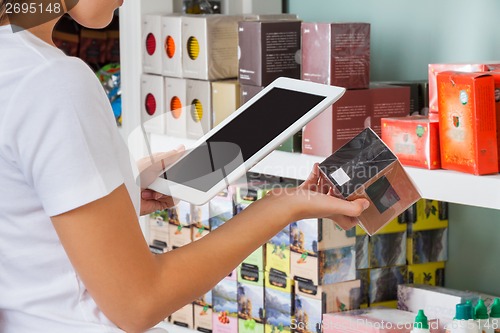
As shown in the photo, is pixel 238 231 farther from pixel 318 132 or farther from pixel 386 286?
pixel 386 286

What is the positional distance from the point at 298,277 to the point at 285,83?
2.83 ft

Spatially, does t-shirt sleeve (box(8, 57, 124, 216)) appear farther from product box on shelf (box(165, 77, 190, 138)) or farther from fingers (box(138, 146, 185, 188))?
product box on shelf (box(165, 77, 190, 138))

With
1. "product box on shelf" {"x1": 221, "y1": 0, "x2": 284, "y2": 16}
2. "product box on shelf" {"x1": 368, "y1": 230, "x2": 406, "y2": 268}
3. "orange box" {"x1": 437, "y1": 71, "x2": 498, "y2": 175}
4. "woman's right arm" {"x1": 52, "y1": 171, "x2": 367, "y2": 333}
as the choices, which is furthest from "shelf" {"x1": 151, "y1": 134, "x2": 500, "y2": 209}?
"product box on shelf" {"x1": 221, "y1": 0, "x2": 284, "y2": 16}

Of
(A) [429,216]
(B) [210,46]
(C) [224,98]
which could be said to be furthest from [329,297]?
(B) [210,46]

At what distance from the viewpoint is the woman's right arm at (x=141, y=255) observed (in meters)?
0.76

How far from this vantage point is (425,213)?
196 centimetres

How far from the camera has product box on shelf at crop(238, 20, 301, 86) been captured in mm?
1849

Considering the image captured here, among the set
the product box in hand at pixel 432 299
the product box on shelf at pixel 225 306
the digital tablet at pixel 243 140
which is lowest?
the product box on shelf at pixel 225 306

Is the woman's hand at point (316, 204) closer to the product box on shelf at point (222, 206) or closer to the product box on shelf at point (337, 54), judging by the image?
the product box on shelf at point (337, 54)

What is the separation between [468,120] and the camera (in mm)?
1472

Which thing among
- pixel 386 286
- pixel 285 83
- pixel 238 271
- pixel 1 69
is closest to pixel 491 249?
pixel 386 286

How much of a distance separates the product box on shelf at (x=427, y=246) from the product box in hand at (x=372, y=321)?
17 cm

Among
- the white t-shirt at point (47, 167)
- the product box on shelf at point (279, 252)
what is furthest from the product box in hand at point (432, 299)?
the white t-shirt at point (47, 167)

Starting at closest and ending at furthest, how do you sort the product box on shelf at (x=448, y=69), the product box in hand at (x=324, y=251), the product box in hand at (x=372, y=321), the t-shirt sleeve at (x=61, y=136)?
the t-shirt sleeve at (x=61, y=136), the product box on shelf at (x=448, y=69), the product box in hand at (x=372, y=321), the product box in hand at (x=324, y=251)
